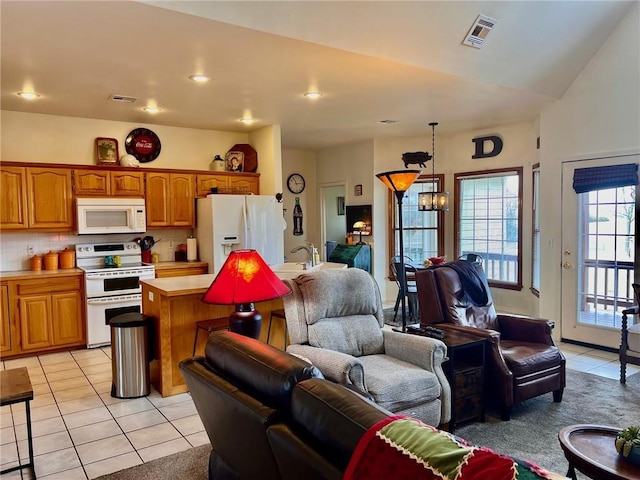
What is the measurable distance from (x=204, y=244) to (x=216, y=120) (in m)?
1.55

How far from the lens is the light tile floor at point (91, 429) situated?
2.80 meters

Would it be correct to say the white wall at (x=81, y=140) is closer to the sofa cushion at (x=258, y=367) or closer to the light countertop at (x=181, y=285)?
the light countertop at (x=181, y=285)

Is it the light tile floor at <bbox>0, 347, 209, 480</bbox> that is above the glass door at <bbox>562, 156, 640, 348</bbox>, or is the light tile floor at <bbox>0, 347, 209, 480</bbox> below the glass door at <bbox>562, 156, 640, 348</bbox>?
below

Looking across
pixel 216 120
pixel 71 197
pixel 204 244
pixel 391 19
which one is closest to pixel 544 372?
pixel 391 19

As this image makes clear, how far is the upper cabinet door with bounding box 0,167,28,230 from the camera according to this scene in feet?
16.4

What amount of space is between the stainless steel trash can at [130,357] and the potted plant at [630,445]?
10.4 feet

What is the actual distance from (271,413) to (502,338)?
281cm

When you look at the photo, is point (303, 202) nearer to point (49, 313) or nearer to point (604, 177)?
point (49, 313)

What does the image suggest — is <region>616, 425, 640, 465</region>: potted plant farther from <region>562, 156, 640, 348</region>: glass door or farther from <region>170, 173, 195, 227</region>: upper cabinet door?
<region>170, 173, 195, 227</region>: upper cabinet door

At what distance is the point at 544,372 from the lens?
11.2 ft

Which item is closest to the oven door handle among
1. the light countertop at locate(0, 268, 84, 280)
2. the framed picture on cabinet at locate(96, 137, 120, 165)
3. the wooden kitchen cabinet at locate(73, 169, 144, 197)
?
the light countertop at locate(0, 268, 84, 280)

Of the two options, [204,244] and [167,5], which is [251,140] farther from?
[167,5]

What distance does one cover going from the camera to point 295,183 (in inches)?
341

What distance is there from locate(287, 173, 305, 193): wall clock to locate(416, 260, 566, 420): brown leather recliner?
5.12 m
